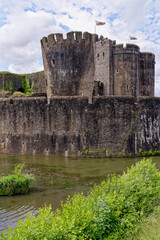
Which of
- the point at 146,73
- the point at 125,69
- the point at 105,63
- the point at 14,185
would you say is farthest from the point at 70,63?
the point at 146,73

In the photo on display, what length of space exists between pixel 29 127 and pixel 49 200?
35.1ft

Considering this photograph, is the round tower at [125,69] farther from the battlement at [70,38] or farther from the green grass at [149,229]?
the green grass at [149,229]

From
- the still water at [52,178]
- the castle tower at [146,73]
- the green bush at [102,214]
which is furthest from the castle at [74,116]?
the castle tower at [146,73]

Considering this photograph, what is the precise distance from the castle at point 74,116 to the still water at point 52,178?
3.63ft

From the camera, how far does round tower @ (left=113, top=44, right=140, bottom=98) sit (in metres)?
33.6

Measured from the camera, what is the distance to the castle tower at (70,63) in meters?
20.3

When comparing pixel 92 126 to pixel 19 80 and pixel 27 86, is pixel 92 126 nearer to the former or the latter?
pixel 27 86

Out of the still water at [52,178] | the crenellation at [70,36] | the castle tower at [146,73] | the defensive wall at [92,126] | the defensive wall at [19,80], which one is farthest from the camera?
the defensive wall at [19,80]

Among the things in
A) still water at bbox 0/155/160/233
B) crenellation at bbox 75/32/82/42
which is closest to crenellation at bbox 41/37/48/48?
crenellation at bbox 75/32/82/42

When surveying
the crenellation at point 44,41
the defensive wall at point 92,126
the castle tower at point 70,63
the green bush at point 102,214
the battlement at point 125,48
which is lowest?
the green bush at point 102,214

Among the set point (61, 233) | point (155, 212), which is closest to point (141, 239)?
point (155, 212)

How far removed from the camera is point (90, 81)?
20.9 metres

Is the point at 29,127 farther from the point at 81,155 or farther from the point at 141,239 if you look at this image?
the point at 141,239

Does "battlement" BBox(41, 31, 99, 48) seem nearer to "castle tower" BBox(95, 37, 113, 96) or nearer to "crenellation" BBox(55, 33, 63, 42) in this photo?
"crenellation" BBox(55, 33, 63, 42)
